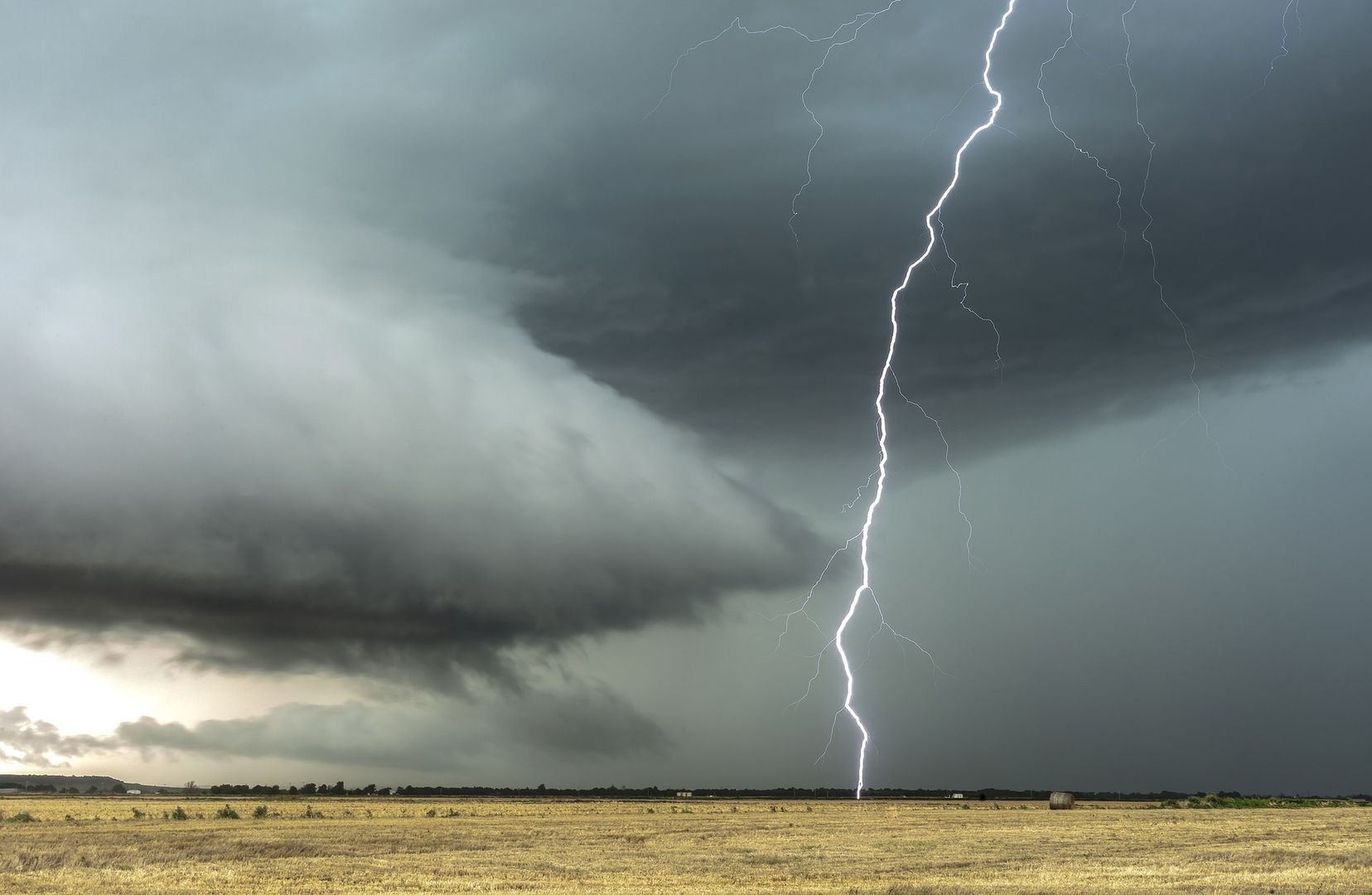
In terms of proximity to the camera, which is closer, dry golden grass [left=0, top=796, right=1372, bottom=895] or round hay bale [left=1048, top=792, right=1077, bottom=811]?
dry golden grass [left=0, top=796, right=1372, bottom=895]

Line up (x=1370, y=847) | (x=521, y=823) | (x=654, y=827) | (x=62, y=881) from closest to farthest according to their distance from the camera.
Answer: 1. (x=62, y=881)
2. (x=1370, y=847)
3. (x=654, y=827)
4. (x=521, y=823)

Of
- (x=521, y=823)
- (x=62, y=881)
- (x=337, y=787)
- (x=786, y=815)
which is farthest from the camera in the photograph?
(x=337, y=787)

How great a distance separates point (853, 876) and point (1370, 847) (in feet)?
65.3

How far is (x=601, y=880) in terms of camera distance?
2603 centimetres

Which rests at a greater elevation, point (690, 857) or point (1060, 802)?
point (690, 857)

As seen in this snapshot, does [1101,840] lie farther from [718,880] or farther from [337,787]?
[337,787]

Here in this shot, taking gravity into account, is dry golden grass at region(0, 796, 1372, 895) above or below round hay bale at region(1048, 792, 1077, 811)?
above

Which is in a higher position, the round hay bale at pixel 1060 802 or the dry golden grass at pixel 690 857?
the dry golden grass at pixel 690 857

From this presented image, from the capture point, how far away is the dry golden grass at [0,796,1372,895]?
24.9 m

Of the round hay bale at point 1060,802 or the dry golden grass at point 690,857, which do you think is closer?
the dry golden grass at point 690,857

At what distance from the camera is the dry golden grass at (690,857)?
2486cm

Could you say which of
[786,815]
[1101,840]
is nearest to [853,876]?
[1101,840]

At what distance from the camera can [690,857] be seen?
3362cm

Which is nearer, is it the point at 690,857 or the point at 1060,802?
the point at 690,857
